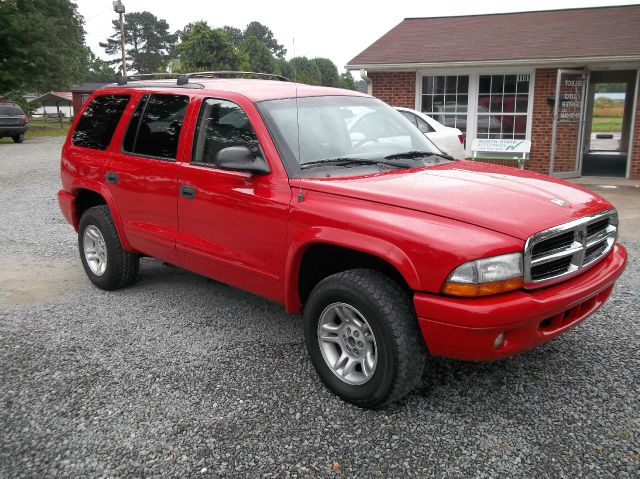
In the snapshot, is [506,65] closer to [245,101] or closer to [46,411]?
[245,101]

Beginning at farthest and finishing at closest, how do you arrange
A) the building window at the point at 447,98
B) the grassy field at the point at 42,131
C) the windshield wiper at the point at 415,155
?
the grassy field at the point at 42,131, the building window at the point at 447,98, the windshield wiper at the point at 415,155

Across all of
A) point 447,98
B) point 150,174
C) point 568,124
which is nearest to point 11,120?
point 447,98

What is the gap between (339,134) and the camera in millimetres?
4164

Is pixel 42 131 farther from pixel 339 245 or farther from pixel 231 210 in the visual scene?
pixel 339 245

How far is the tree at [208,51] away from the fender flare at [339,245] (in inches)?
1514

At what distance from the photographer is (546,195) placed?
3457mm

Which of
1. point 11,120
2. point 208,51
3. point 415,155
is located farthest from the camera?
point 208,51

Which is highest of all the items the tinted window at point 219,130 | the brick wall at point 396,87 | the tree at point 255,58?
the tree at point 255,58

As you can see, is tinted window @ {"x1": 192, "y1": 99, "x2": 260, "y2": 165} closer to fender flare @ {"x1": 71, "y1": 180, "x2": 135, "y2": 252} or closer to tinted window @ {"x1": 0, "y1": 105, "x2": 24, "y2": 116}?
fender flare @ {"x1": 71, "y1": 180, "x2": 135, "y2": 252}

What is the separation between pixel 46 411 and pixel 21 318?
179cm

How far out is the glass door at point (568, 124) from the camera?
42.2 ft

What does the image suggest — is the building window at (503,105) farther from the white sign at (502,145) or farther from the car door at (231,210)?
the car door at (231,210)

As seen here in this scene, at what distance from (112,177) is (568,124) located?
36.3ft

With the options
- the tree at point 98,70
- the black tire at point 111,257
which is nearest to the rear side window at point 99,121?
the black tire at point 111,257
